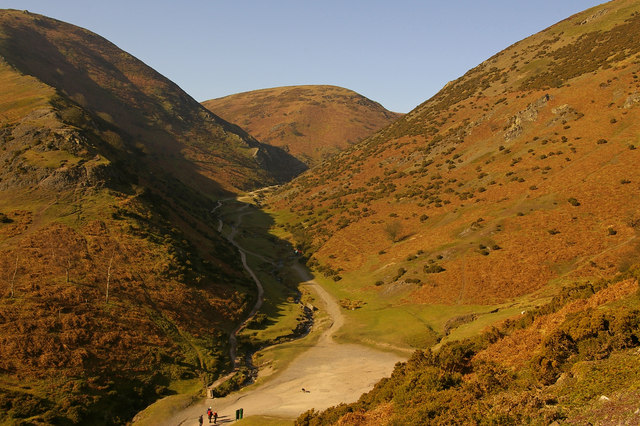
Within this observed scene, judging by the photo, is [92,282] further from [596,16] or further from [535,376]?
[596,16]

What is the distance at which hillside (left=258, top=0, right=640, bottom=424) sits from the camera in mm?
50531

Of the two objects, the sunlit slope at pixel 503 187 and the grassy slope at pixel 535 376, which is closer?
the grassy slope at pixel 535 376

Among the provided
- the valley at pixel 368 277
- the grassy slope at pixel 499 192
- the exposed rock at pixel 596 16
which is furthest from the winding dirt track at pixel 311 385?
the exposed rock at pixel 596 16

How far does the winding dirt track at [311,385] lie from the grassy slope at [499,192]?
20.4ft

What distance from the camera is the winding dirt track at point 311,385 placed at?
108 feet

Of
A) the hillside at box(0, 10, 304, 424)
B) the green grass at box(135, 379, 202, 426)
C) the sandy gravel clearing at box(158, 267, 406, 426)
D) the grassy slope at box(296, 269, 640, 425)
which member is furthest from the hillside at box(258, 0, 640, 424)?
the hillside at box(0, 10, 304, 424)

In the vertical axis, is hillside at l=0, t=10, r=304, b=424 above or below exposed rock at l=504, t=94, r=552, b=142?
below

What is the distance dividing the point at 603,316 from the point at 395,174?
Answer: 9201 cm

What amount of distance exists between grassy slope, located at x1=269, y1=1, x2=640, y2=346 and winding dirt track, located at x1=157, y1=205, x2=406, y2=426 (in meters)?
6.21

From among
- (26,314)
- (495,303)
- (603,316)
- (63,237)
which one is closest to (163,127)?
(63,237)

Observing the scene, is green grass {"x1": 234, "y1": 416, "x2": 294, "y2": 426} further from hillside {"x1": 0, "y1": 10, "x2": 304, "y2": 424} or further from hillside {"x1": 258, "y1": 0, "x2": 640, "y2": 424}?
hillside {"x1": 258, "y1": 0, "x2": 640, "y2": 424}

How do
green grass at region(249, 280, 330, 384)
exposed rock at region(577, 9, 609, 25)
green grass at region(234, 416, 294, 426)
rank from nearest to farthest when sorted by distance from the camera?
green grass at region(234, 416, 294, 426) < green grass at region(249, 280, 330, 384) < exposed rock at region(577, 9, 609, 25)

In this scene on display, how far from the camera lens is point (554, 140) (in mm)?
79125

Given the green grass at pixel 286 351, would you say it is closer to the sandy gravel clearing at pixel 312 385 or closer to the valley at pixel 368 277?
the valley at pixel 368 277
